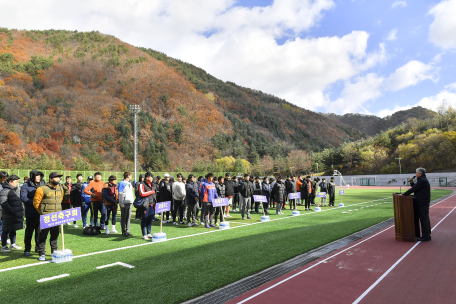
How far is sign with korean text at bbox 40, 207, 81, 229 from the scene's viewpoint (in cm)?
599

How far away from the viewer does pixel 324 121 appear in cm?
16400

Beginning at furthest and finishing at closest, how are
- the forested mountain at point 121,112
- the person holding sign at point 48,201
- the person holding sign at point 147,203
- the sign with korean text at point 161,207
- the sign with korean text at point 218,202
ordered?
the forested mountain at point 121,112 < the sign with korean text at point 218,202 < the person holding sign at point 147,203 < the sign with korean text at point 161,207 < the person holding sign at point 48,201

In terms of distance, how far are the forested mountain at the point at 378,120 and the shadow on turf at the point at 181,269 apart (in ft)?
529

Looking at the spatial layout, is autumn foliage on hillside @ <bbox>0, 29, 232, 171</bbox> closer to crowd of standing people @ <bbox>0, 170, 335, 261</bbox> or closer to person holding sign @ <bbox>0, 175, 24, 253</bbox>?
crowd of standing people @ <bbox>0, 170, 335, 261</bbox>

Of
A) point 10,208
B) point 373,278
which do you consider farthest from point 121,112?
point 373,278

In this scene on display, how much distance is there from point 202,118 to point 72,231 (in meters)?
103

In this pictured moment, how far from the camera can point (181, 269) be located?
5.75 meters

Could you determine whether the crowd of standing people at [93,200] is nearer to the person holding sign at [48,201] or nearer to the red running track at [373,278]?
the person holding sign at [48,201]

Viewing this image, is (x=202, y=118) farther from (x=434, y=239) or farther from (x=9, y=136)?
(x=434, y=239)

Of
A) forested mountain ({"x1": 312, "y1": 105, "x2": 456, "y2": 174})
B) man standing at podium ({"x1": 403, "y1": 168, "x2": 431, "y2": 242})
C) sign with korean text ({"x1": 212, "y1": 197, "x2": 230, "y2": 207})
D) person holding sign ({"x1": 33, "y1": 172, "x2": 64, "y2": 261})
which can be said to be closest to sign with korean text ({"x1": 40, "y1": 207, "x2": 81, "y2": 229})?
person holding sign ({"x1": 33, "y1": 172, "x2": 64, "y2": 261})

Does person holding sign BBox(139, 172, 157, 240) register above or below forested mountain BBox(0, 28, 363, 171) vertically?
below

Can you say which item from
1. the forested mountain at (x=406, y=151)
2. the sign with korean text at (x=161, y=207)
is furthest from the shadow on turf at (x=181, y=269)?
the forested mountain at (x=406, y=151)

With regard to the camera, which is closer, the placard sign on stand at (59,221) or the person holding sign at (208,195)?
the placard sign on stand at (59,221)

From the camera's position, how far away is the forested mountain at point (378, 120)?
160000mm
